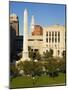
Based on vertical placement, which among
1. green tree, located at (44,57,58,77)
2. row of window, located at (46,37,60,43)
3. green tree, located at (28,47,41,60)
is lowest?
green tree, located at (44,57,58,77)

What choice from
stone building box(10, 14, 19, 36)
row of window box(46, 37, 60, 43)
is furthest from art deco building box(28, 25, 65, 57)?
stone building box(10, 14, 19, 36)

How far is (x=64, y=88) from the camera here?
288 cm

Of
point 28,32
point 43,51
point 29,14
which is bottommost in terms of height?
point 43,51

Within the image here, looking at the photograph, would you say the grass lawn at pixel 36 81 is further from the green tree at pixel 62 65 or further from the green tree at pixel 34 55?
the green tree at pixel 34 55

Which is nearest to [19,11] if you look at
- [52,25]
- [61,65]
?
[52,25]

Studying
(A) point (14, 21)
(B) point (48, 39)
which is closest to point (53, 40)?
(B) point (48, 39)

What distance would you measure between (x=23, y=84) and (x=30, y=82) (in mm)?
90

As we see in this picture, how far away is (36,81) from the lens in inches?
109

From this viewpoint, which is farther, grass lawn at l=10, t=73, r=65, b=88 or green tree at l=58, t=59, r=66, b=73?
green tree at l=58, t=59, r=66, b=73

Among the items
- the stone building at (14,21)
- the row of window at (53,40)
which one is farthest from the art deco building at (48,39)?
the stone building at (14,21)

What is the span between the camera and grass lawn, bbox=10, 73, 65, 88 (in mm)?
2701

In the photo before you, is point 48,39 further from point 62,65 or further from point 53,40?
point 62,65

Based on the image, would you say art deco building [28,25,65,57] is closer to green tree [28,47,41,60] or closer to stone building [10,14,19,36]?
green tree [28,47,41,60]

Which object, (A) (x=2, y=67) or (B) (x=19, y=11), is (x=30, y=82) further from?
(B) (x=19, y=11)
